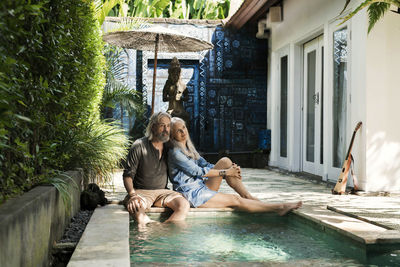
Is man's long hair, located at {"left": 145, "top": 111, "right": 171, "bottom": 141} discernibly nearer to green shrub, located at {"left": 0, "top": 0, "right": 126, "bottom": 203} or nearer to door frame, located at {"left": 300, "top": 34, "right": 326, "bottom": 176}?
green shrub, located at {"left": 0, "top": 0, "right": 126, "bottom": 203}

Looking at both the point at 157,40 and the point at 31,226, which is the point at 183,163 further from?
the point at 157,40

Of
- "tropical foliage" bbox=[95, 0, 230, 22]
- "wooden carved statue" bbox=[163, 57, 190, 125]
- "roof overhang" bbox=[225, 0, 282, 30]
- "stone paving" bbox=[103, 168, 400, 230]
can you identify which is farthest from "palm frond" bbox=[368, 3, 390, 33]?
"tropical foliage" bbox=[95, 0, 230, 22]

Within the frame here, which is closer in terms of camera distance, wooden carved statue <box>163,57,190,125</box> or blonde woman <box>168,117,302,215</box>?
blonde woman <box>168,117,302,215</box>

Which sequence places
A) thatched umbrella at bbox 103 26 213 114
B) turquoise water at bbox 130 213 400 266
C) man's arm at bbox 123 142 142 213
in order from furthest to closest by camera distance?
1. thatched umbrella at bbox 103 26 213 114
2. man's arm at bbox 123 142 142 213
3. turquoise water at bbox 130 213 400 266

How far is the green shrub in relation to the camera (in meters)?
1.97

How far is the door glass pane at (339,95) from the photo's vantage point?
7375 mm

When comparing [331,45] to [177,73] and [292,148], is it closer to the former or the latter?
[292,148]

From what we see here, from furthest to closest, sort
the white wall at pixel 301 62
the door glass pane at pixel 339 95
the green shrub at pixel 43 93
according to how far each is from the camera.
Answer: the door glass pane at pixel 339 95 < the white wall at pixel 301 62 < the green shrub at pixel 43 93

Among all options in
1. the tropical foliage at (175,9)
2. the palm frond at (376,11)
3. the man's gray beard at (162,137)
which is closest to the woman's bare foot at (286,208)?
the man's gray beard at (162,137)

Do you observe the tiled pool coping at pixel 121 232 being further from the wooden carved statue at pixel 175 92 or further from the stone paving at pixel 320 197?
the wooden carved statue at pixel 175 92

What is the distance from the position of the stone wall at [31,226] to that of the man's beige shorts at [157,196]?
4.15 ft

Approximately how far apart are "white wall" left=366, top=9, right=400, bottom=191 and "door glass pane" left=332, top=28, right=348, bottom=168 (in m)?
0.79

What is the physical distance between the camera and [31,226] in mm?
2434

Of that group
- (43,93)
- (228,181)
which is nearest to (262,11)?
(228,181)
